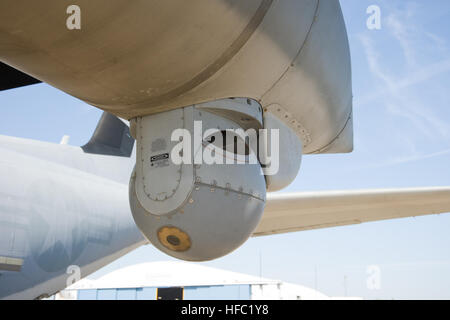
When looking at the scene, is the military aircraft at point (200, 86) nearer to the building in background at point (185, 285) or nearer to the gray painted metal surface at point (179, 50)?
the gray painted metal surface at point (179, 50)

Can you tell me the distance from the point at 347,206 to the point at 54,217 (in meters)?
4.20

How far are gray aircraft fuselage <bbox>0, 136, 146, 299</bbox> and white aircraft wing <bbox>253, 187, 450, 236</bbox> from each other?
2.65m

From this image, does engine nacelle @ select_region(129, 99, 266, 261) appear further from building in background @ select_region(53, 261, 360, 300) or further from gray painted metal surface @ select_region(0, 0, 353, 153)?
building in background @ select_region(53, 261, 360, 300)

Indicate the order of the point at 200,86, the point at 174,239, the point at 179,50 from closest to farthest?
the point at 179,50
the point at 200,86
the point at 174,239

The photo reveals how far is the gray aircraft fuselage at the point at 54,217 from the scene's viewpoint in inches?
225

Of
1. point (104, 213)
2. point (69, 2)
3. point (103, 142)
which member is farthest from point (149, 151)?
point (103, 142)

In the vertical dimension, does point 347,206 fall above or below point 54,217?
above

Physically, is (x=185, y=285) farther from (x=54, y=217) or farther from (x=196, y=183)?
(x=196, y=183)

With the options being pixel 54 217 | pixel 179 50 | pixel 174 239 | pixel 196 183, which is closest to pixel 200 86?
pixel 179 50

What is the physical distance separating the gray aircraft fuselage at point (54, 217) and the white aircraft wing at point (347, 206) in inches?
104

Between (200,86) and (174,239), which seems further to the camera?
(174,239)

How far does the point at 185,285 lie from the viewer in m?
24.0

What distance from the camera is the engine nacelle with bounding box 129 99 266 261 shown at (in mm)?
3195

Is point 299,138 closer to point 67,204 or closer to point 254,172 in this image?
point 254,172
